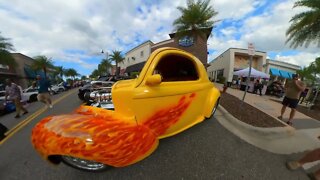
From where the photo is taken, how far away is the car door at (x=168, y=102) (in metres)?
2.63

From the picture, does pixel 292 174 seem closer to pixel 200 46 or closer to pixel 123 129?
pixel 123 129

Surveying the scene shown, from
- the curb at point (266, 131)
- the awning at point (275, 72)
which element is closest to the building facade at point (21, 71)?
the curb at point (266, 131)

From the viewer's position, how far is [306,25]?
10766mm

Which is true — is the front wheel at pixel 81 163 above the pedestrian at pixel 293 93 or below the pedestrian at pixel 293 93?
below

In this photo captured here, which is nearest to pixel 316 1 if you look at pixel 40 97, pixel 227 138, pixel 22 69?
pixel 227 138

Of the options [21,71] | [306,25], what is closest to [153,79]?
[306,25]

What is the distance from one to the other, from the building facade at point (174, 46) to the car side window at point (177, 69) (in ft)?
39.8

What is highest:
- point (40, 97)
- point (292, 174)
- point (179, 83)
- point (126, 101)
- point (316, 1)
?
point (316, 1)

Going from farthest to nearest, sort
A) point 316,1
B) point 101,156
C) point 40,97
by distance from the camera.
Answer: point 316,1 < point 40,97 < point 101,156

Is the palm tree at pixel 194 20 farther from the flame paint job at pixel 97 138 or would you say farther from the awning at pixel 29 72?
the awning at pixel 29 72

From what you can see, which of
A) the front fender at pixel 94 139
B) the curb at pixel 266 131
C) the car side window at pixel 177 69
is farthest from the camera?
the curb at pixel 266 131

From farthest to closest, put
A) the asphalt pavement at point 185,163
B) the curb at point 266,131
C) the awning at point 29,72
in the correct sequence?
1. the awning at point 29,72
2. the curb at point 266,131
3. the asphalt pavement at point 185,163

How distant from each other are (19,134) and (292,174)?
6.24 meters

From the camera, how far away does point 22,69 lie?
106 ft
